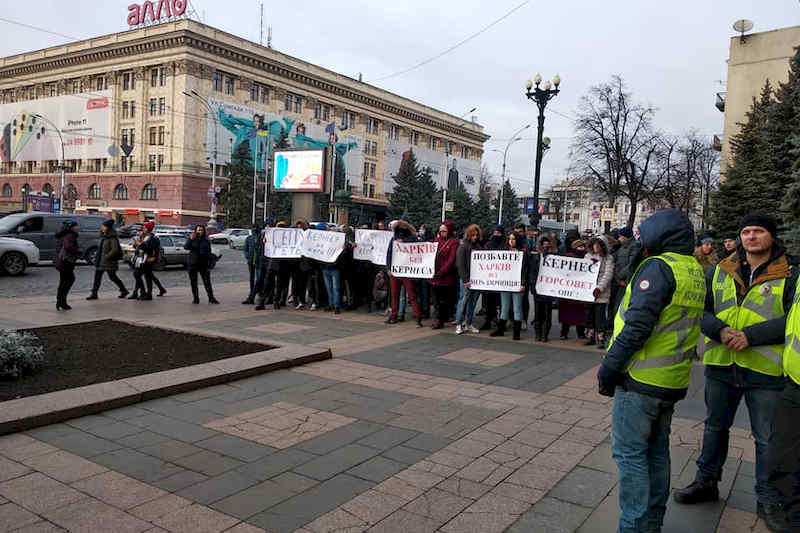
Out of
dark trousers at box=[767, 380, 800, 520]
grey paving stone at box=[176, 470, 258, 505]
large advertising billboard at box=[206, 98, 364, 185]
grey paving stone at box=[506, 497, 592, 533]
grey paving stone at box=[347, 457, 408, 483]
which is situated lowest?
grey paving stone at box=[176, 470, 258, 505]

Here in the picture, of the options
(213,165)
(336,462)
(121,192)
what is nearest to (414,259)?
(336,462)

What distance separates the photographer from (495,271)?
11.0 m

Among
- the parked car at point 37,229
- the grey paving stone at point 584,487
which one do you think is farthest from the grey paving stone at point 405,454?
the parked car at point 37,229

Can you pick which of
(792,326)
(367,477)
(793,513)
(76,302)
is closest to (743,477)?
(793,513)

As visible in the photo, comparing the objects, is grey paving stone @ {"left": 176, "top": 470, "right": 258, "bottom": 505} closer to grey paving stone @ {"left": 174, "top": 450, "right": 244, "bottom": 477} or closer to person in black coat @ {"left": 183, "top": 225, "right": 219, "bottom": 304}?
grey paving stone @ {"left": 174, "top": 450, "right": 244, "bottom": 477}

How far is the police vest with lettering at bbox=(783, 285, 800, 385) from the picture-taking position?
325cm

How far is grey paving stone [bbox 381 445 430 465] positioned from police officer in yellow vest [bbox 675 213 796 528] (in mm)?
1850

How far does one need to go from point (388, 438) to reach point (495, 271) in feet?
20.3

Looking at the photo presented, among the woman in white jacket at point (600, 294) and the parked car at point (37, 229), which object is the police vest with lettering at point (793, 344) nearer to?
the woman in white jacket at point (600, 294)

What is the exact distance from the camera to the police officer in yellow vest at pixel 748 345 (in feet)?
12.5

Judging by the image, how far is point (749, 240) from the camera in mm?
3975

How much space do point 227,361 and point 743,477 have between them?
543cm

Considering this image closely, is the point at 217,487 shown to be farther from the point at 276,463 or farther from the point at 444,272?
the point at 444,272

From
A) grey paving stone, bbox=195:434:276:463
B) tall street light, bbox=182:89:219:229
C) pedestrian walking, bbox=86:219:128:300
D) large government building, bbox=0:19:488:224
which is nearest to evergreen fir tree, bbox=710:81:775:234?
pedestrian walking, bbox=86:219:128:300
